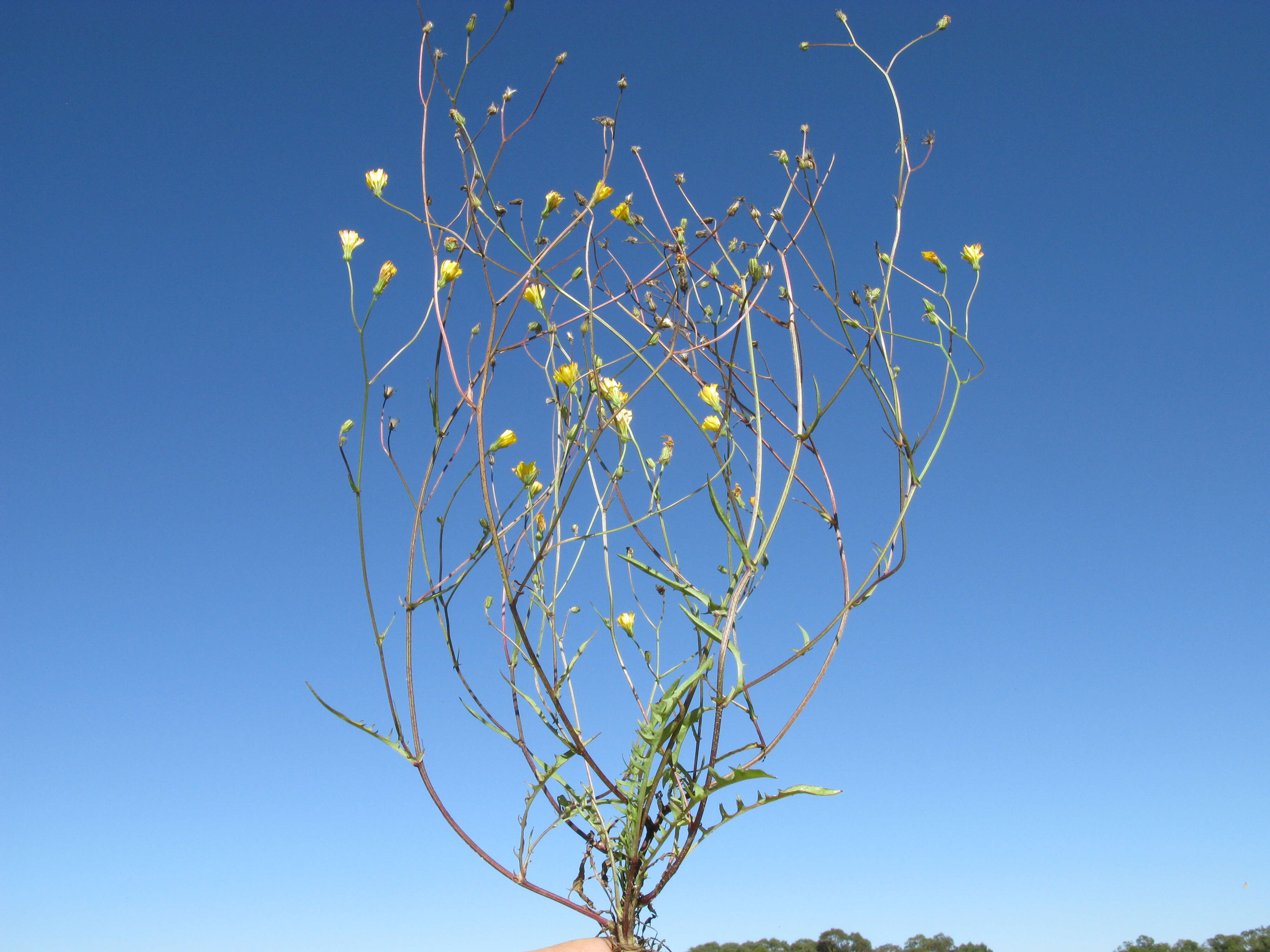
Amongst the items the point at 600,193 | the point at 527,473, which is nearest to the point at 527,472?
the point at 527,473

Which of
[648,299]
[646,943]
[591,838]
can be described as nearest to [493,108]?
[648,299]

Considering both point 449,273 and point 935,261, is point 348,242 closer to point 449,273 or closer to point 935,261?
point 449,273

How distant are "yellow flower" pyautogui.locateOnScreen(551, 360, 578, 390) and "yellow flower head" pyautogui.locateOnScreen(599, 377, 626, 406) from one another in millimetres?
39

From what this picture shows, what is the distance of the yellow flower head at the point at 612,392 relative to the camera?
1185mm

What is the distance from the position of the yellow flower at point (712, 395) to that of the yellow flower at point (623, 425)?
119mm

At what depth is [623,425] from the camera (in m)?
1.25

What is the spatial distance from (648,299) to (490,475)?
0.38 meters

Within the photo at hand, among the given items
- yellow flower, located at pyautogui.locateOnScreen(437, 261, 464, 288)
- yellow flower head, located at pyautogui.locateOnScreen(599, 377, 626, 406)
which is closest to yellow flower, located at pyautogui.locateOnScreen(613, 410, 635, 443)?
yellow flower head, located at pyautogui.locateOnScreen(599, 377, 626, 406)

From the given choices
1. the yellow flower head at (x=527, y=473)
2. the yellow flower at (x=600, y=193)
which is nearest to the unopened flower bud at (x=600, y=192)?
the yellow flower at (x=600, y=193)

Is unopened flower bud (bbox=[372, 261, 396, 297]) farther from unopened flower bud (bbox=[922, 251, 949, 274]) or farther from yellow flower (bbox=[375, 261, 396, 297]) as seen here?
unopened flower bud (bbox=[922, 251, 949, 274])

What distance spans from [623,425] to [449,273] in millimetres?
332

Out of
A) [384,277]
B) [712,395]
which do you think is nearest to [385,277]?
[384,277]

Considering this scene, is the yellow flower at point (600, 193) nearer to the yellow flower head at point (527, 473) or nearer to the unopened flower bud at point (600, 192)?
the unopened flower bud at point (600, 192)

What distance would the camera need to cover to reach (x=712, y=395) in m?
1.23
